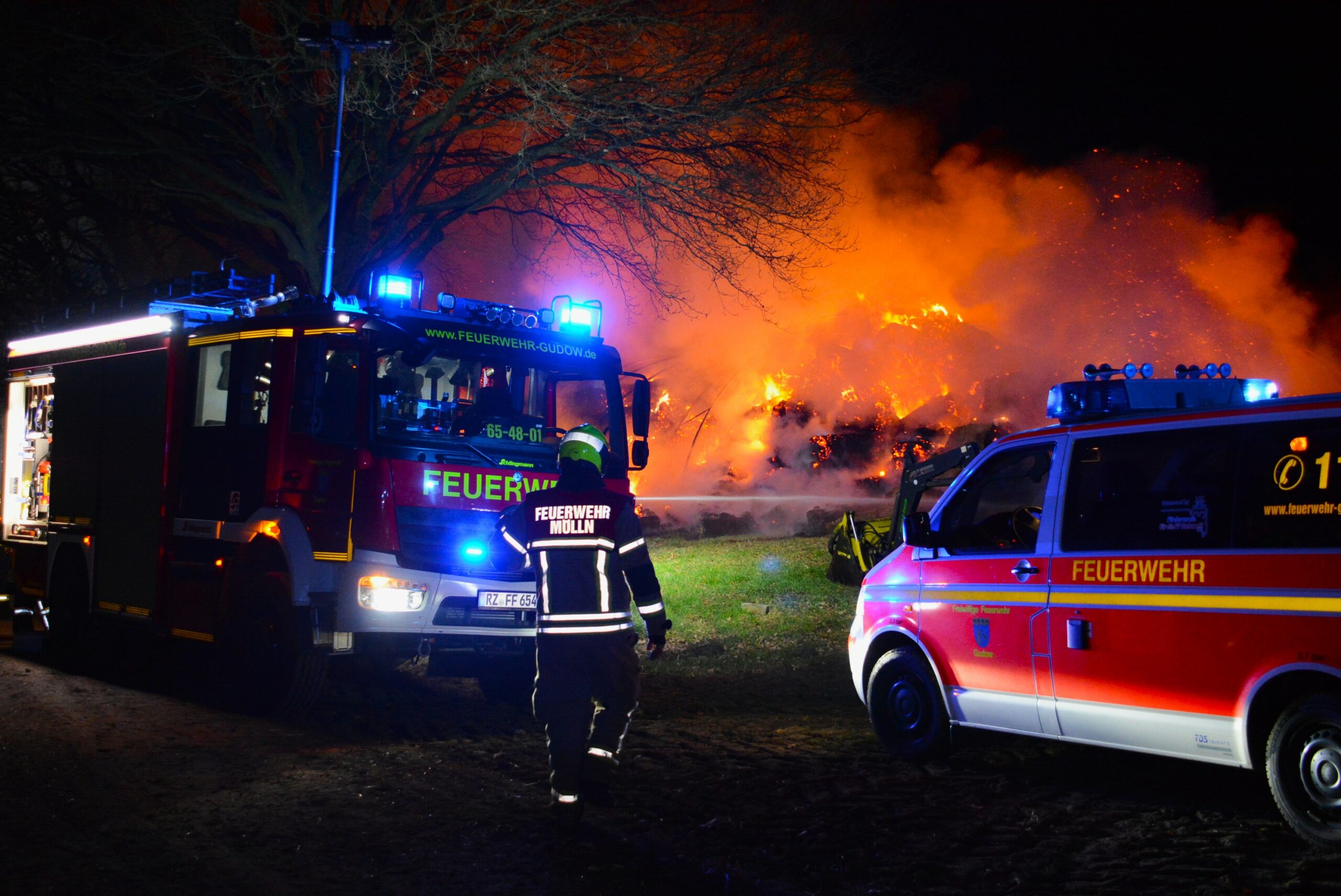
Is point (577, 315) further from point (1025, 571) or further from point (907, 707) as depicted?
point (1025, 571)

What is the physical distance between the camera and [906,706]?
22.7 ft

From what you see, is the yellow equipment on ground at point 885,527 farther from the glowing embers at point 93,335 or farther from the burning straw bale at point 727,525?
the burning straw bale at point 727,525

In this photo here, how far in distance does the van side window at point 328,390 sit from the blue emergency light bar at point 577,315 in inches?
75.4

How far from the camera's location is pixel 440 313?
8.78 m

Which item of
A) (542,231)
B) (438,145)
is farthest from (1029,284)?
(438,145)

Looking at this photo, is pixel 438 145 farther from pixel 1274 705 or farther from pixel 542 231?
pixel 1274 705

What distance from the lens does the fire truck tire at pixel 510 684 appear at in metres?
9.09

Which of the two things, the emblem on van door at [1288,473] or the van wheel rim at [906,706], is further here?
the van wheel rim at [906,706]

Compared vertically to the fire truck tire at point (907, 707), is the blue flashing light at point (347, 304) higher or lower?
higher

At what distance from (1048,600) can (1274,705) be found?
1.20 metres

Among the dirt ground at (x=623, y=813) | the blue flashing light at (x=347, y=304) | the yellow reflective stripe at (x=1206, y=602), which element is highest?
the blue flashing light at (x=347, y=304)

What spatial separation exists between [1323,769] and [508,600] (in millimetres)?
5115

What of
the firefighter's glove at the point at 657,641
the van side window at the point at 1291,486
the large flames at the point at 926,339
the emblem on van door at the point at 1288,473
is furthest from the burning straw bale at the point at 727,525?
the emblem on van door at the point at 1288,473

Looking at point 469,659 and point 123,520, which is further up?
point 123,520
